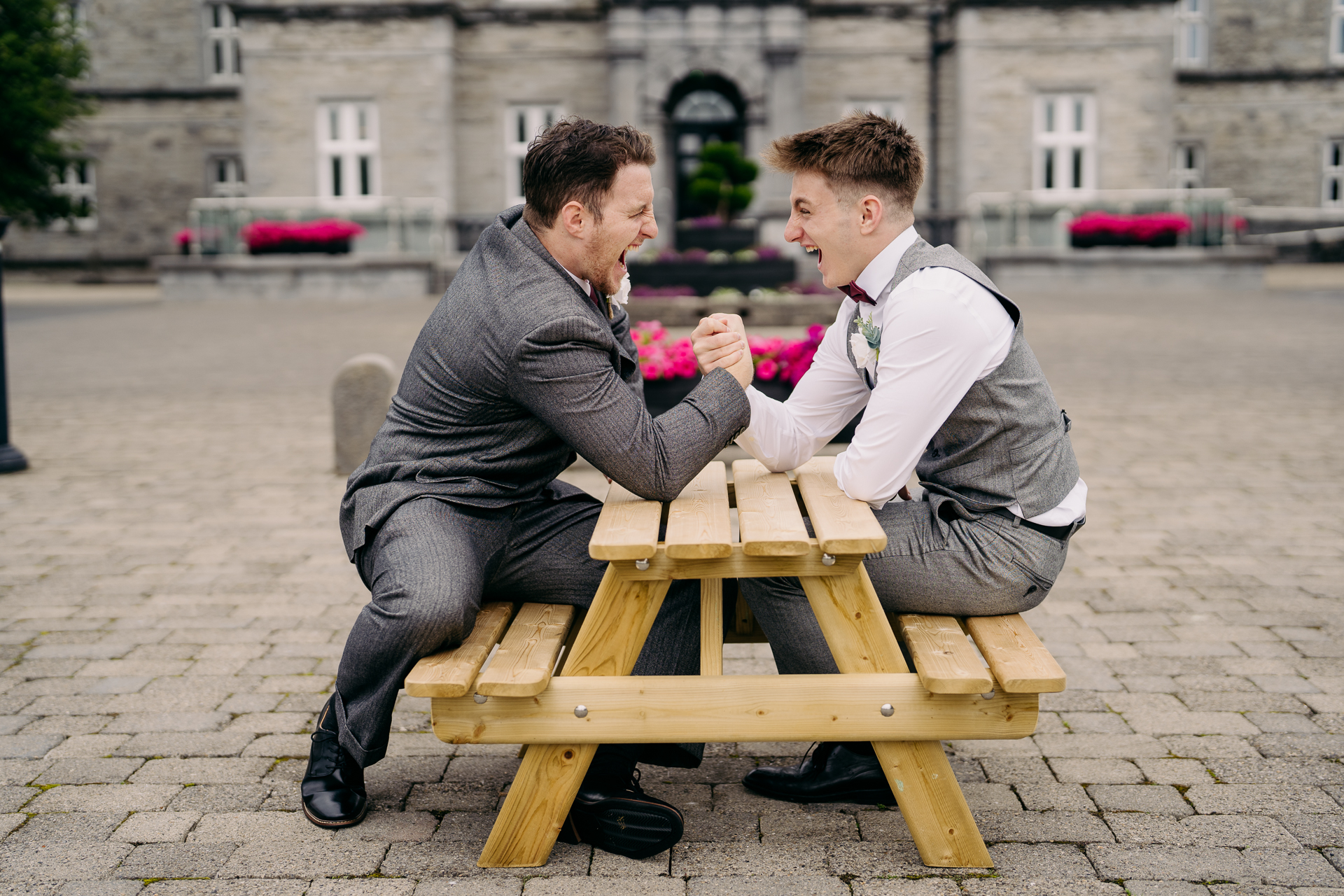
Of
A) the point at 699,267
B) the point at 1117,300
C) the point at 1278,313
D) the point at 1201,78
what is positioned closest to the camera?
the point at 699,267

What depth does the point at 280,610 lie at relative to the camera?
4.69 metres

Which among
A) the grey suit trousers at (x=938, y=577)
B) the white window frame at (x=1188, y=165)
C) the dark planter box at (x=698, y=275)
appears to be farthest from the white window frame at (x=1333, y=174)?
the grey suit trousers at (x=938, y=577)

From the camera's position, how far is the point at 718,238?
16.4m

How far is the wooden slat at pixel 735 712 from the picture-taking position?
8.89 feet

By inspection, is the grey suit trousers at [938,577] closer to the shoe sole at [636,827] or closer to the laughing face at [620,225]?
the shoe sole at [636,827]

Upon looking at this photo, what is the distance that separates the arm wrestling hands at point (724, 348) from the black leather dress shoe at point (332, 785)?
4.06 ft

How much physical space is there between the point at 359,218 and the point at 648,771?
22969 mm

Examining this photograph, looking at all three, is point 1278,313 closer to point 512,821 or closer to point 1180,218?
point 1180,218

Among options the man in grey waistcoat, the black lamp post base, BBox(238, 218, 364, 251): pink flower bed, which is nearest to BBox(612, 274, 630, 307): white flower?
the man in grey waistcoat

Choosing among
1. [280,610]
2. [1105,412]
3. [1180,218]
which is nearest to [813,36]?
[1180,218]

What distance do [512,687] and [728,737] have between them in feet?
1.61

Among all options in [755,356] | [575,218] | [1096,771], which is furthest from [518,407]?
[755,356]

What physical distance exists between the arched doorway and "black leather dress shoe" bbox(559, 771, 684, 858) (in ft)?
76.3

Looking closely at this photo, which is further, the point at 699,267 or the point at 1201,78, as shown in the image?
the point at 1201,78
